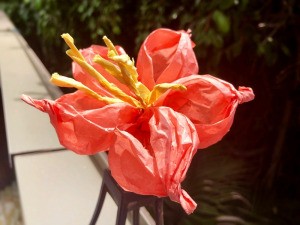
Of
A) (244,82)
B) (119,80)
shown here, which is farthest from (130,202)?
(244,82)

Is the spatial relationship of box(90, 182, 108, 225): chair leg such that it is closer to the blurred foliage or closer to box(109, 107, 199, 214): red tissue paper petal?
box(109, 107, 199, 214): red tissue paper petal

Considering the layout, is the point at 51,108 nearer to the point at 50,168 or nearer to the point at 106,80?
the point at 106,80

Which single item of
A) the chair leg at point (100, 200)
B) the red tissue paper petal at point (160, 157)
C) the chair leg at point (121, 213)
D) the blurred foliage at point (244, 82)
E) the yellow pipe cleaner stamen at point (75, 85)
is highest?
the yellow pipe cleaner stamen at point (75, 85)

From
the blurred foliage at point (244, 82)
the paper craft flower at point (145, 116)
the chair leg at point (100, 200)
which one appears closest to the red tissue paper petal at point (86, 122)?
the paper craft flower at point (145, 116)

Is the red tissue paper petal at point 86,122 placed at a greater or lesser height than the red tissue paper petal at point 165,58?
lesser

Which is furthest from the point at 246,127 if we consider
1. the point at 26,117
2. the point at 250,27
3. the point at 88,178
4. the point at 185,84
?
the point at 185,84

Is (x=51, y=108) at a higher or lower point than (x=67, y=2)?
higher

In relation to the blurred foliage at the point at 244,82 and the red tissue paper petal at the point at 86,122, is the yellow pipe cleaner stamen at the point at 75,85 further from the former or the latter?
the blurred foliage at the point at 244,82
